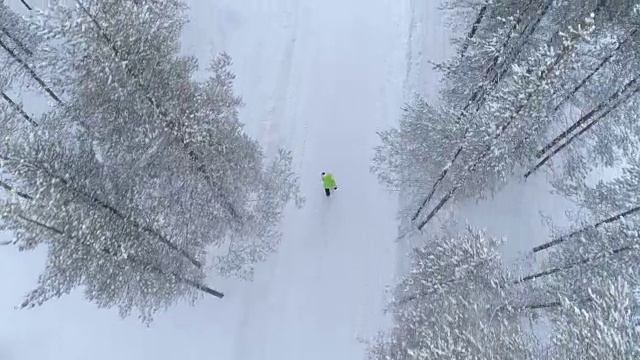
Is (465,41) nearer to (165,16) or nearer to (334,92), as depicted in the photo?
(334,92)

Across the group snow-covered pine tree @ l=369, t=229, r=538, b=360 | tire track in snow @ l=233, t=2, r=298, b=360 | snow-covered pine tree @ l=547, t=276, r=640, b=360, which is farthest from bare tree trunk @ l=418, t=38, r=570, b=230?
tire track in snow @ l=233, t=2, r=298, b=360

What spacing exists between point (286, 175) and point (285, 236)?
2.68m

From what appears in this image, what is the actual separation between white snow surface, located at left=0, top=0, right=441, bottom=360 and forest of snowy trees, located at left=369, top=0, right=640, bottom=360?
104 inches

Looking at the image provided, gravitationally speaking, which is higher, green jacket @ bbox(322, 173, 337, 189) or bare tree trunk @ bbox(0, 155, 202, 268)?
green jacket @ bbox(322, 173, 337, 189)

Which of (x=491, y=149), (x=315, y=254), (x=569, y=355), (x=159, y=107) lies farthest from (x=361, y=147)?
(x=569, y=355)

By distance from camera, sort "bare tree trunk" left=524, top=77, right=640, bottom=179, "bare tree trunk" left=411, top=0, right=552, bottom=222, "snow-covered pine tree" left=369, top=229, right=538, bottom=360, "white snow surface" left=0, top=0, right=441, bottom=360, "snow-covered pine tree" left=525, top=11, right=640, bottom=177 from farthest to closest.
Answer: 1. "white snow surface" left=0, top=0, right=441, bottom=360
2. "bare tree trunk" left=411, top=0, right=552, bottom=222
3. "bare tree trunk" left=524, top=77, right=640, bottom=179
4. "snow-covered pine tree" left=525, top=11, right=640, bottom=177
5. "snow-covered pine tree" left=369, top=229, right=538, bottom=360

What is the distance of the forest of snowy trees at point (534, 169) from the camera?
41.4ft

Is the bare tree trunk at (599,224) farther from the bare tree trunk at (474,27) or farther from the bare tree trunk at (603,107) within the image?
the bare tree trunk at (474,27)

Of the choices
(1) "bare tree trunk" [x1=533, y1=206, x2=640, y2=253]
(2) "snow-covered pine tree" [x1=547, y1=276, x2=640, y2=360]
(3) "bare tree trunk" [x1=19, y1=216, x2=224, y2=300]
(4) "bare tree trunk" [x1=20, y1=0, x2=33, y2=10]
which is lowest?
(2) "snow-covered pine tree" [x1=547, y1=276, x2=640, y2=360]

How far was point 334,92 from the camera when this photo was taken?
22.6 meters

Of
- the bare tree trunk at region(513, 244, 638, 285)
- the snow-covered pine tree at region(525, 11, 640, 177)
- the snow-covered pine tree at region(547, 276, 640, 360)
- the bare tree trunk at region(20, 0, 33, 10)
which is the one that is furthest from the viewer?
the bare tree trunk at region(20, 0, 33, 10)

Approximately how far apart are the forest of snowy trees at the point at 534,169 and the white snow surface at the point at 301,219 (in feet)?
8.63

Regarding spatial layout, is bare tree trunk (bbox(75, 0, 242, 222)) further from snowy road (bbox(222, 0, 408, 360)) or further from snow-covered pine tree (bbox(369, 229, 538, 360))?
snow-covered pine tree (bbox(369, 229, 538, 360))

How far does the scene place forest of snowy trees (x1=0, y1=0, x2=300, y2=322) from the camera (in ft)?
41.6
